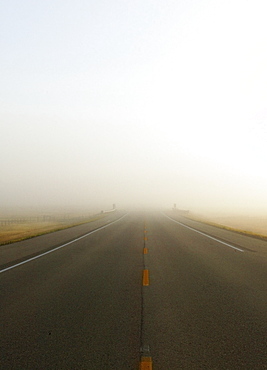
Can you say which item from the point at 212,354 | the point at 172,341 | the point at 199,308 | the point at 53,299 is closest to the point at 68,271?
the point at 53,299

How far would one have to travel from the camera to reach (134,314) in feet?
16.1

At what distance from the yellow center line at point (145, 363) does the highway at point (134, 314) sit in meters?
0.01

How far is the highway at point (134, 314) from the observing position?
138 inches

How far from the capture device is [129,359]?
3455 millimetres

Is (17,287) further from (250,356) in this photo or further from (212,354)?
(250,356)

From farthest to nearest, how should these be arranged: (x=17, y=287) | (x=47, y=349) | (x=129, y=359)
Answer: (x=17, y=287) → (x=47, y=349) → (x=129, y=359)

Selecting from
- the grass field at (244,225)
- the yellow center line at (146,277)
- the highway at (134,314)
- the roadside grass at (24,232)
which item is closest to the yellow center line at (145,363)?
the highway at (134,314)

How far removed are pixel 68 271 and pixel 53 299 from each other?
A: 247 cm

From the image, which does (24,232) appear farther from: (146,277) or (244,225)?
(244,225)

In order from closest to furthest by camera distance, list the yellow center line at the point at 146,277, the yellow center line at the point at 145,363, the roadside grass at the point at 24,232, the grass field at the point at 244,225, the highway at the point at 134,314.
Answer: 1. the yellow center line at the point at 145,363
2. the highway at the point at 134,314
3. the yellow center line at the point at 146,277
4. the roadside grass at the point at 24,232
5. the grass field at the point at 244,225

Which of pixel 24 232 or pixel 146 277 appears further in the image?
pixel 24 232

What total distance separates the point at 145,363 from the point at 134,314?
1582 millimetres

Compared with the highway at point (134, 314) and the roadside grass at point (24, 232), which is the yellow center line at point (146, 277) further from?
the roadside grass at point (24, 232)

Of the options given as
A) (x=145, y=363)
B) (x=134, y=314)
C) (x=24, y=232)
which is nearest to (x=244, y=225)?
(x=24, y=232)
